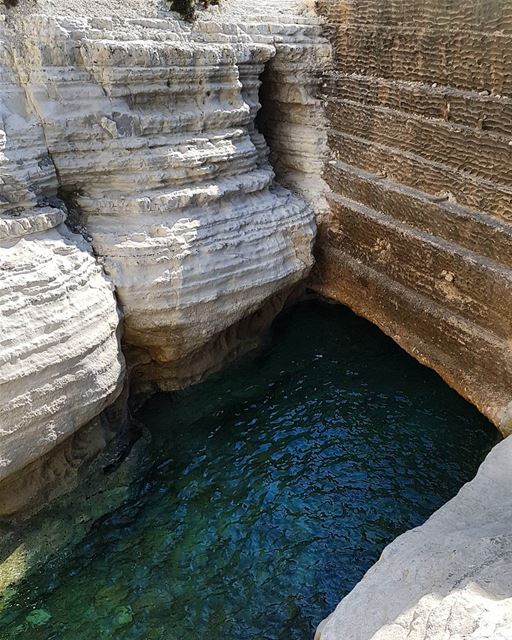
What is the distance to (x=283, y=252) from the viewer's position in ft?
25.0

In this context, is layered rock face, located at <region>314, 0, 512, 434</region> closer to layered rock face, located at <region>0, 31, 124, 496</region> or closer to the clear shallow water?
the clear shallow water

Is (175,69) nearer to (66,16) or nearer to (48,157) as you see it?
(66,16)

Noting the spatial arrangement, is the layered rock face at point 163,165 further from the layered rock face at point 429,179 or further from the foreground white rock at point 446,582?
the foreground white rock at point 446,582

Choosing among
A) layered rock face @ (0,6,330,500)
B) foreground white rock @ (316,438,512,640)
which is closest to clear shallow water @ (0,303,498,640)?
layered rock face @ (0,6,330,500)

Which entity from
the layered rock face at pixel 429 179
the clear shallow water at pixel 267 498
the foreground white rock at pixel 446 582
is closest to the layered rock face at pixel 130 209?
the layered rock face at pixel 429 179

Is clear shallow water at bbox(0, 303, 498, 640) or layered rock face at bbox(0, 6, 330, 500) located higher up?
layered rock face at bbox(0, 6, 330, 500)

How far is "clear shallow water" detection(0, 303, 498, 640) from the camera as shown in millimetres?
5211

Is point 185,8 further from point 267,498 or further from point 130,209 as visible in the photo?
point 267,498

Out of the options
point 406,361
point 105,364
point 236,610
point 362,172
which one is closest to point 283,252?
point 362,172

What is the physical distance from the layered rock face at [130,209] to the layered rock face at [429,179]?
716mm

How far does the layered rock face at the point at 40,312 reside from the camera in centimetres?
525

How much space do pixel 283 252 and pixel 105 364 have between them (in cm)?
269

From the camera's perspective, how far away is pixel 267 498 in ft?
20.2

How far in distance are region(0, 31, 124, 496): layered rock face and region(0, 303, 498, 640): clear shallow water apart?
1.13 m
